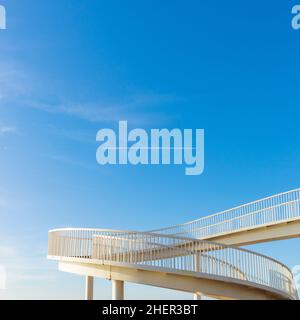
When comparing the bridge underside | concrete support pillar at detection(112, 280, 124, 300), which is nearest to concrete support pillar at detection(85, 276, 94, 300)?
the bridge underside

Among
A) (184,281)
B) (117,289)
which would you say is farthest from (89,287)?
(184,281)

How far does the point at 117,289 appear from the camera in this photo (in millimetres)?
15164

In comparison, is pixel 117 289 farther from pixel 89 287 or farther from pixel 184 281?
pixel 89 287

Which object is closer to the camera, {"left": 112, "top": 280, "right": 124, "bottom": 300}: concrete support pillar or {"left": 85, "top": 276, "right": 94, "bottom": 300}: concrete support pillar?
{"left": 112, "top": 280, "right": 124, "bottom": 300}: concrete support pillar

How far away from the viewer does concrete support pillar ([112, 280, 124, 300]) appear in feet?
49.6

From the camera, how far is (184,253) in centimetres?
1495

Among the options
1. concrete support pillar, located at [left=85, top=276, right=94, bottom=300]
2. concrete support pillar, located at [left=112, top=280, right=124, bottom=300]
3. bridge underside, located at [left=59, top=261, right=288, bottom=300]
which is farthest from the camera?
concrete support pillar, located at [left=85, top=276, right=94, bottom=300]

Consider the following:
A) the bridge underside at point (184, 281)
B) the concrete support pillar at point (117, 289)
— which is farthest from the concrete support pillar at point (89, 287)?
the concrete support pillar at point (117, 289)

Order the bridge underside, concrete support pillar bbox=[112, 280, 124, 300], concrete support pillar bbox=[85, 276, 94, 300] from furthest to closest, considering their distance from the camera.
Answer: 1. concrete support pillar bbox=[85, 276, 94, 300]
2. concrete support pillar bbox=[112, 280, 124, 300]
3. the bridge underside

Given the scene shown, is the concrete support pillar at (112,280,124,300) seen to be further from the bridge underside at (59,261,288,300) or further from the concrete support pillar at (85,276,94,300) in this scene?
Answer: the concrete support pillar at (85,276,94,300)

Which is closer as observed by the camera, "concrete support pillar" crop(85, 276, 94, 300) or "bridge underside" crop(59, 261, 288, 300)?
"bridge underside" crop(59, 261, 288, 300)
